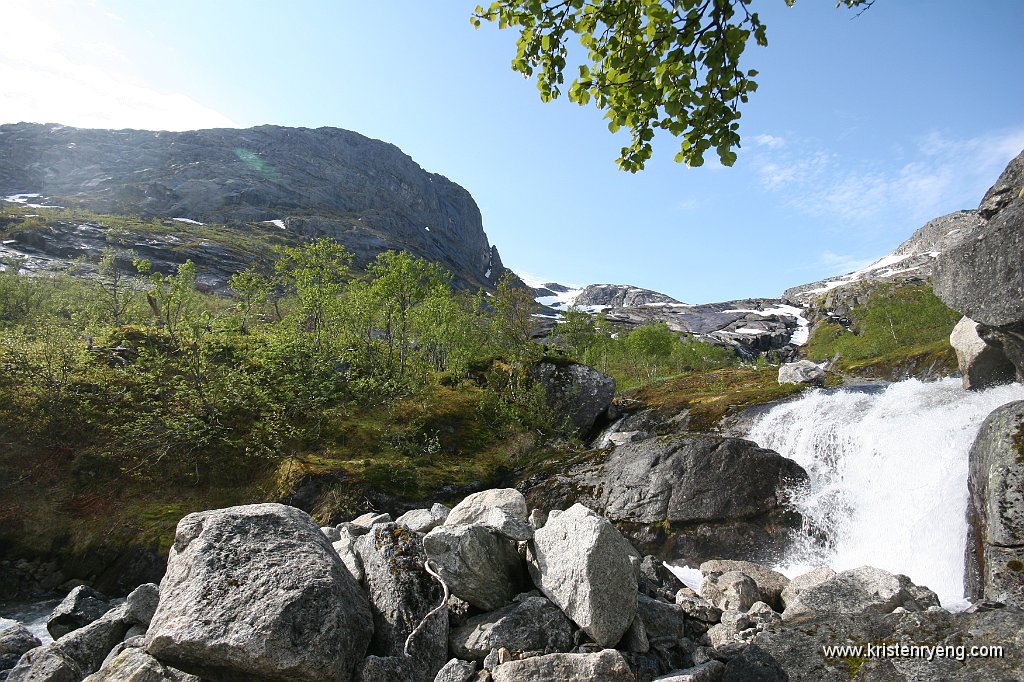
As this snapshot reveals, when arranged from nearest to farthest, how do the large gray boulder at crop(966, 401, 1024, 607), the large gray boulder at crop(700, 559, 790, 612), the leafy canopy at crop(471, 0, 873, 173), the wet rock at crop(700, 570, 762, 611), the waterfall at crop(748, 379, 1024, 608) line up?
the leafy canopy at crop(471, 0, 873, 173) < the wet rock at crop(700, 570, 762, 611) < the large gray boulder at crop(966, 401, 1024, 607) < the large gray boulder at crop(700, 559, 790, 612) < the waterfall at crop(748, 379, 1024, 608)

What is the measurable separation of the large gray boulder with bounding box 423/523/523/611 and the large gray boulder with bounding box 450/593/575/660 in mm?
375

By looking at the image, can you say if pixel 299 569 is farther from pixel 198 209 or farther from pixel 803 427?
pixel 198 209

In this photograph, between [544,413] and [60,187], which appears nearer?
[544,413]

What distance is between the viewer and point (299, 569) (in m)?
7.58

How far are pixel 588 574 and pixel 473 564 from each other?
209 cm

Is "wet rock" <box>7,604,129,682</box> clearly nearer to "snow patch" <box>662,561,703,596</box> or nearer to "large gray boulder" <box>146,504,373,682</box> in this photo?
"large gray boulder" <box>146,504,373,682</box>

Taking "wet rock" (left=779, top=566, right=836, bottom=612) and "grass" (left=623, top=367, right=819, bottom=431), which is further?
"grass" (left=623, top=367, right=819, bottom=431)

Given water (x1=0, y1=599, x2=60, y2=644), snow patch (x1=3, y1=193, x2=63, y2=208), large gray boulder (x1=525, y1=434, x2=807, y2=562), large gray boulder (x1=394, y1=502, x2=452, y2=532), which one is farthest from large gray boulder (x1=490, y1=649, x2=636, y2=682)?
snow patch (x1=3, y1=193, x2=63, y2=208)

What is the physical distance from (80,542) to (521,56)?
22745 millimetres

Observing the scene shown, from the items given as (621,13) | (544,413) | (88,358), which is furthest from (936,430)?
(88,358)

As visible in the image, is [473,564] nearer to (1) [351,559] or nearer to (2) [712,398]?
(1) [351,559]

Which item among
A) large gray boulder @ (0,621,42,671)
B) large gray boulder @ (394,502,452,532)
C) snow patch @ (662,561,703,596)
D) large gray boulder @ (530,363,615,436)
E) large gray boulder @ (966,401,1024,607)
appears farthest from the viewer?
large gray boulder @ (530,363,615,436)

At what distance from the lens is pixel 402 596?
8.55m

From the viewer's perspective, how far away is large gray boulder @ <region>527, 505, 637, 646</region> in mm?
8266
